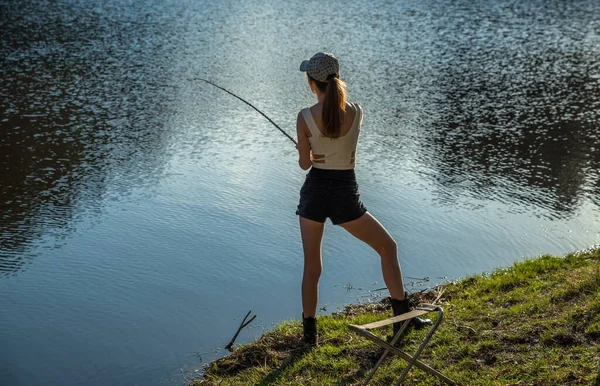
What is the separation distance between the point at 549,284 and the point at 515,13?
88.7 ft

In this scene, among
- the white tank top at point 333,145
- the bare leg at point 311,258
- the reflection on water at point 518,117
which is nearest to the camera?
the white tank top at point 333,145

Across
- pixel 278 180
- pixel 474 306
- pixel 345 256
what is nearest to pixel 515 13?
pixel 278 180

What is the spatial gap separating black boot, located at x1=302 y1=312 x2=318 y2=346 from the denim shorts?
80cm

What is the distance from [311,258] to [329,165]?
2.02 ft

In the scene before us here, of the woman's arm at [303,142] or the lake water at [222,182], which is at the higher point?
the woman's arm at [303,142]

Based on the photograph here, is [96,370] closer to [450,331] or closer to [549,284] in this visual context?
[450,331]

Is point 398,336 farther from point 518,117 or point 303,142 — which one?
point 518,117

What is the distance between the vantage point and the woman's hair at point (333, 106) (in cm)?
454

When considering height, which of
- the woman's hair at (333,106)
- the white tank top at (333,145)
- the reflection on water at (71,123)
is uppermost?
the woman's hair at (333,106)

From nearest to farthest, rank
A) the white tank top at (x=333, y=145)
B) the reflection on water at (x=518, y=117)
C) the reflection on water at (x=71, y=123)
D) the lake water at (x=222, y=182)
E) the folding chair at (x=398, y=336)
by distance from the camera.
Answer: the folding chair at (x=398, y=336) < the white tank top at (x=333, y=145) < the lake water at (x=222, y=182) < the reflection on water at (x=71, y=123) < the reflection on water at (x=518, y=117)

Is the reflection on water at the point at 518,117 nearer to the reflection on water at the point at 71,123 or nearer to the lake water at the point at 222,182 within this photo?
the lake water at the point at 222,182

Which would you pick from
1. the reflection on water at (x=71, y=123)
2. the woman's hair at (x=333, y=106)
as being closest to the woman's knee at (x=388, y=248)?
the woman's hair at (x=333, y=106)

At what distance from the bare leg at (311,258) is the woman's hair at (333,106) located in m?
0.62

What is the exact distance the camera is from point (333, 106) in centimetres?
454
